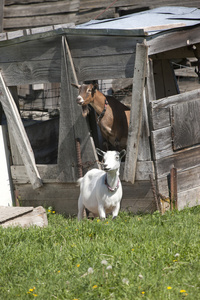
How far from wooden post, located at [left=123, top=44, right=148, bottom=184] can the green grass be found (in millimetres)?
982

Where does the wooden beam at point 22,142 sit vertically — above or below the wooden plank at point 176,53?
below

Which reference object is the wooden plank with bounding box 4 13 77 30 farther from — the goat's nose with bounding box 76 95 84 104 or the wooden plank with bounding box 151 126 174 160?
the wooden plank with bounding box 151 126 174 160

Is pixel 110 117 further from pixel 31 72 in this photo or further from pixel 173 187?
pixel 173 187

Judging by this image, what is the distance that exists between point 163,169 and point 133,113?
977 mm

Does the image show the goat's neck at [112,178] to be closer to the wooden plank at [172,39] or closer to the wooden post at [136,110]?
the wooden post at [136,110]

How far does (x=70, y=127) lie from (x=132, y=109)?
1192 mm

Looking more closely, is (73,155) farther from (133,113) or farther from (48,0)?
(48,0)

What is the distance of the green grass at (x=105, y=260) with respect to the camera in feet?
14.4

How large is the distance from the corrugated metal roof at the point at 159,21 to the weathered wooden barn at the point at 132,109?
0.02 m

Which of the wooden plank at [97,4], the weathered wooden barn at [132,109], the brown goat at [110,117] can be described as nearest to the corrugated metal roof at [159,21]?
the weathered wooden barn at [132,109]

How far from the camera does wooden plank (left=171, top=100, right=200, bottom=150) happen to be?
7445 mm

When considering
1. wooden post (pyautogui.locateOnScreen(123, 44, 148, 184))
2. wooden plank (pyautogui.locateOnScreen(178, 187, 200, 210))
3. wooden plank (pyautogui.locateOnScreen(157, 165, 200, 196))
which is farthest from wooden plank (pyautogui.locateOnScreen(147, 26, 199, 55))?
wooden plank (pyautogui.locateOnScreen(178, 187, 200, 210))

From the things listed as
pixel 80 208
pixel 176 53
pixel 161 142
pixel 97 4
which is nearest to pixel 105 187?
pixel 80 208

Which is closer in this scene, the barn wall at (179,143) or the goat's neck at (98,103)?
the barn wall at (179,143)
